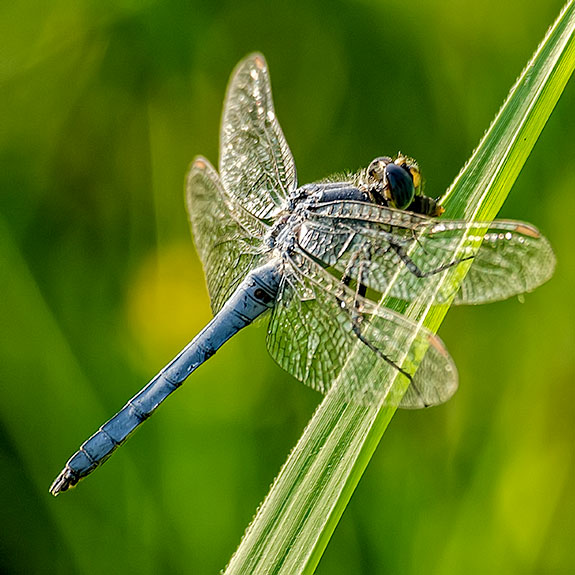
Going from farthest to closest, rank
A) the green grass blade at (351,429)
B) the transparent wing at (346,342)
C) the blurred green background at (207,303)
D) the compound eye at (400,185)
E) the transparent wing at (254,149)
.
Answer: the transparent wing at (254,149), the blurred green background at (207,303), the compound eye at (400,185), the transparent wing at (346,342), the green grass blade at (351,429)

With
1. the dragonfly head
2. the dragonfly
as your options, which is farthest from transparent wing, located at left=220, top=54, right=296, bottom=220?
the dragonfly head

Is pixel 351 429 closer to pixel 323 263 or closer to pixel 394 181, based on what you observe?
pixel 323 263

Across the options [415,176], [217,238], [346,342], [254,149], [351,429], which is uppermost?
[415,176]

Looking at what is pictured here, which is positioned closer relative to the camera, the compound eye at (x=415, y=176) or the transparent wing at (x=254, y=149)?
the compound eye at (x=415, y=176)

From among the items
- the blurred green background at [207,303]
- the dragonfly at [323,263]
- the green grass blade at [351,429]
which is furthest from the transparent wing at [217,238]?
the green grass blade at [351,429]

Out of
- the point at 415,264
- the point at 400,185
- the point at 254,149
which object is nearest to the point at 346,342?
the point at 415,264

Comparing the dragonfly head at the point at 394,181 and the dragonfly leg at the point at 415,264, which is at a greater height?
the dragonfly head at the point at 394,181

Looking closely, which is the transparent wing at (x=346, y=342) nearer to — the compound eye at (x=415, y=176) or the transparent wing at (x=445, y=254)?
the transparent wing at (x=445, y=254)

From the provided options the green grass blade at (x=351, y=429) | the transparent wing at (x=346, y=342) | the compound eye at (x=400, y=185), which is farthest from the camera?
the compound eye at (x=400, y=185)
